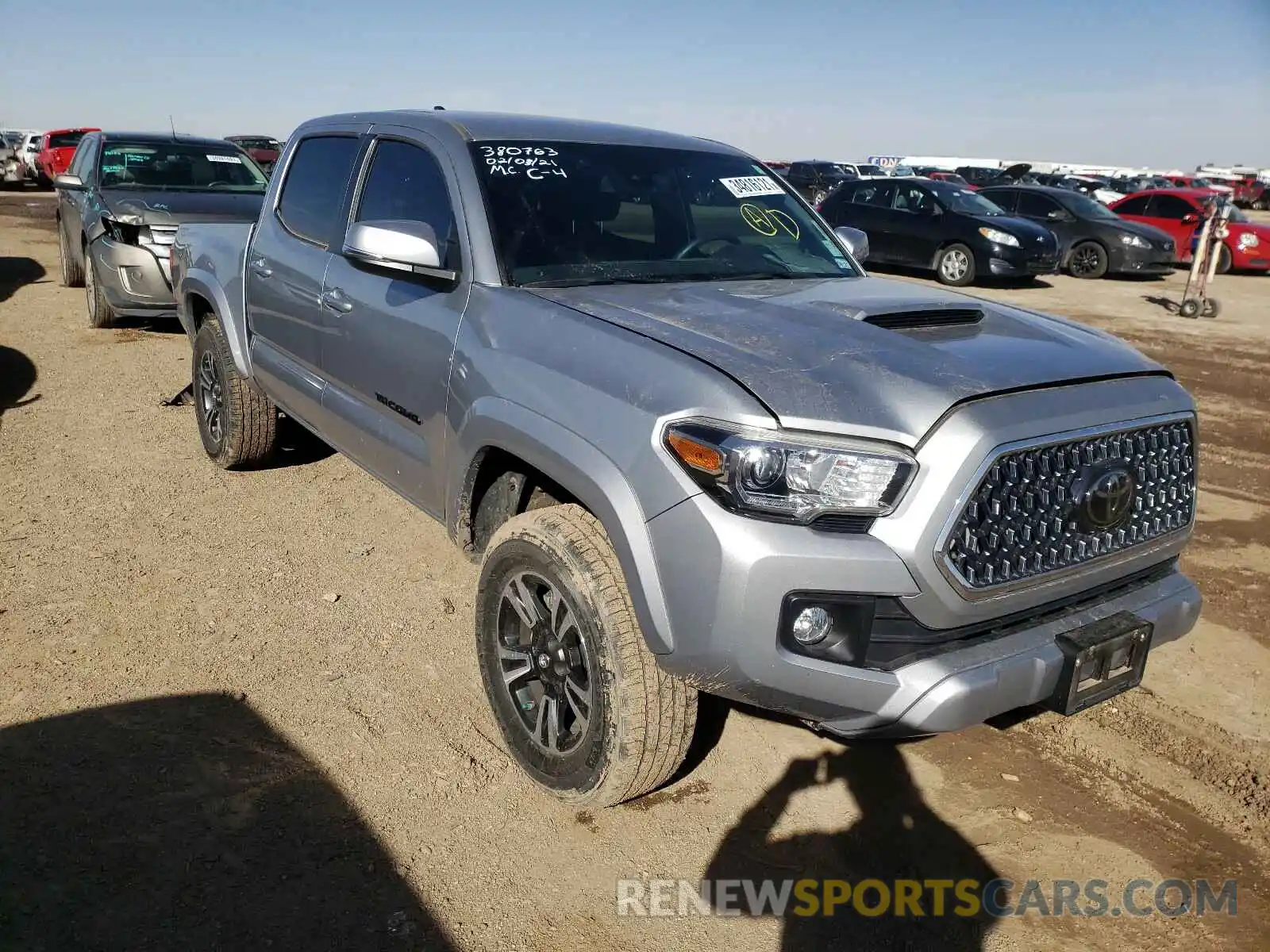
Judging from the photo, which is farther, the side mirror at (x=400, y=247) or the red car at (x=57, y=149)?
the red car at (x=57, y=149)

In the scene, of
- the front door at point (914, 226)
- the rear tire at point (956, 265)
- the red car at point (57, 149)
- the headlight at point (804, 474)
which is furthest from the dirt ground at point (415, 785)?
the red car at point (57, 149)

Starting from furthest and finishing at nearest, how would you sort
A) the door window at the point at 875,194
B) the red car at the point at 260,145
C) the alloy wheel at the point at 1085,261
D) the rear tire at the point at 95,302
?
1. the red car at the point at 260,145
2. the alloy wheel at the point at 1085,261
3. the door window at the point at 875,194
4. the rear tire at the point at 95,302

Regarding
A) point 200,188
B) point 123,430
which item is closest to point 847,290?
point 123,430

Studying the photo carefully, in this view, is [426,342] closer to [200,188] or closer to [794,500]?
[794,500]

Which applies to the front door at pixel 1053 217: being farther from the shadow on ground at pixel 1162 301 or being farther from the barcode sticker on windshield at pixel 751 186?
the barcode sticker on windshield at pixel 751 186

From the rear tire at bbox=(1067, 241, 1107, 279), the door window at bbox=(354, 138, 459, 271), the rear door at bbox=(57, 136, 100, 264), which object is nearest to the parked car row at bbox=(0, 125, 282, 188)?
the rear door at bbox=(57, 136, 100, 264)

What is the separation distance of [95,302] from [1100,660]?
30.7ft

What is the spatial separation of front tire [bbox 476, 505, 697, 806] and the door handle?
53.7 inches

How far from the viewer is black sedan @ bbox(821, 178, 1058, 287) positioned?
1456 cm

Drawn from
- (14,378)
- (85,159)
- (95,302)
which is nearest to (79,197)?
(85,159)

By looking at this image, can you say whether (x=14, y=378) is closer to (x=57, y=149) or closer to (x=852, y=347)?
(x=852, y=347)

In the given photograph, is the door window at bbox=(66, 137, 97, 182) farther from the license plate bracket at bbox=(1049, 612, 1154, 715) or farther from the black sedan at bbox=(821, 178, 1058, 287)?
the license plate bracket at bbox=(1049, 612, 1154, 715)

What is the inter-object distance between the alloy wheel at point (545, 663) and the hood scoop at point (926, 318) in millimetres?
1207

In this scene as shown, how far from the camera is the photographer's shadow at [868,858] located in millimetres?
2418
